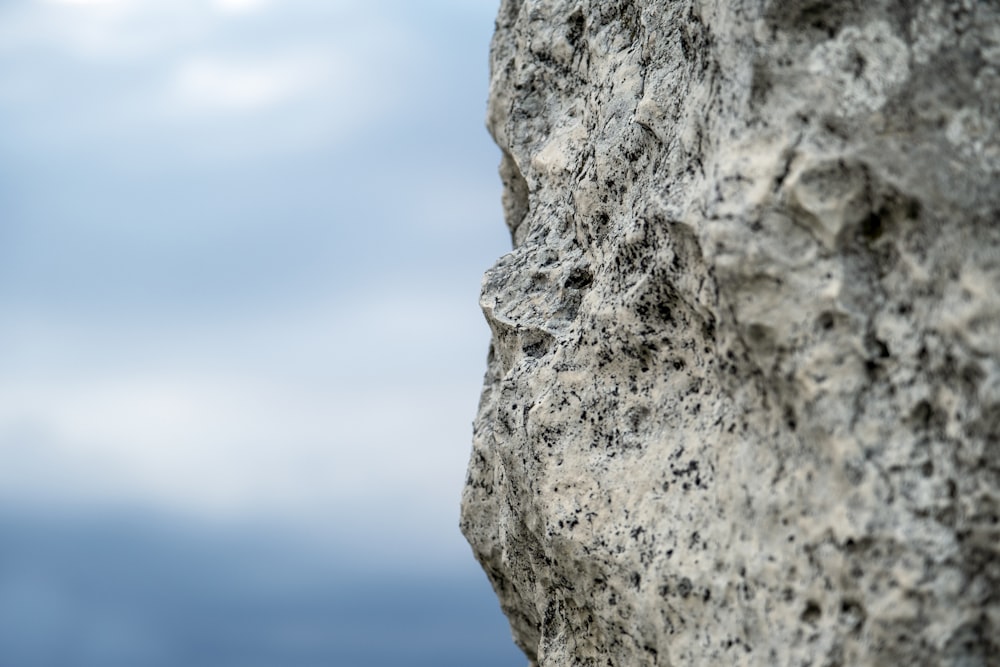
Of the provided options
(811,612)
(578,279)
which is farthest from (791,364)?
(578,279)

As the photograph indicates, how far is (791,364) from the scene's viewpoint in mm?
2604

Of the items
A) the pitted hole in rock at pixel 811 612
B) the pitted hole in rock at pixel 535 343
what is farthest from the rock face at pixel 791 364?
the pitted hole in rock at pixel 535 343

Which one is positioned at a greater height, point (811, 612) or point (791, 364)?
point (791, 364)

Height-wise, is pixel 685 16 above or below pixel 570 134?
below

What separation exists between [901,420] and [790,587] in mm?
515

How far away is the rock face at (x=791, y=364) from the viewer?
94.3 inches

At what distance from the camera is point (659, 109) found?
3.65 meters

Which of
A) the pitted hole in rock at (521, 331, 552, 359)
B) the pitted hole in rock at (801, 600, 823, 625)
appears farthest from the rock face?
the pitted hole in rock at (521, 331, 552, 359)

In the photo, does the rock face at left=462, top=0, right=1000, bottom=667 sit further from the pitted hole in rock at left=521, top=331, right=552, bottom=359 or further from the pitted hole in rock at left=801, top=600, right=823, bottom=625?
the pitted hole in rock at left=521, top=331, right=552, bottom=359

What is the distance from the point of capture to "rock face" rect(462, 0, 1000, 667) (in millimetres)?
2395

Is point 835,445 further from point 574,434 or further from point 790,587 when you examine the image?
point 574,434

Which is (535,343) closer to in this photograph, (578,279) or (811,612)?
(578,279)

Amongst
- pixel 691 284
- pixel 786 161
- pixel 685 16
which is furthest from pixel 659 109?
pixel 786 161

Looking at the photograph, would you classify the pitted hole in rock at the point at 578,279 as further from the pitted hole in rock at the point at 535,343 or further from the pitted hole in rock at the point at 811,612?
the pitted hole in rock at the point at 811,612
